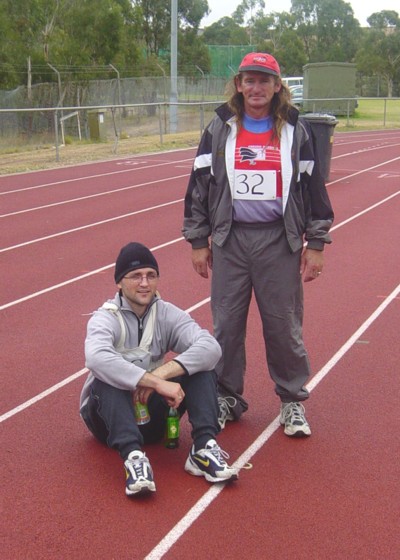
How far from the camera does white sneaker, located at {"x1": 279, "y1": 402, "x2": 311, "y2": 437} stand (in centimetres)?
487

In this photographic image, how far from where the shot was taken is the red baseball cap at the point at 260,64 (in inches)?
177

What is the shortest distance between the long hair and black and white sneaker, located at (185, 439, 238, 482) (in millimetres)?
1660

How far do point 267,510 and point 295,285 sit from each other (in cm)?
129

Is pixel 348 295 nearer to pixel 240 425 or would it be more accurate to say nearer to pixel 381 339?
pixel 381 339

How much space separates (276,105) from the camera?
4613 millimetres

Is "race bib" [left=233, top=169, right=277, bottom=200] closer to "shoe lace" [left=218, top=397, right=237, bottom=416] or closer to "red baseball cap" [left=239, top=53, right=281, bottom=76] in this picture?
"red baseball cap" [left=239, top=53, right=281, bottom=76]

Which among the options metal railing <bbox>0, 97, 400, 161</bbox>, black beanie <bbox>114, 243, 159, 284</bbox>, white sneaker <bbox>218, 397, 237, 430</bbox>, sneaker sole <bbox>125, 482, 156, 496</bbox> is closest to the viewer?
sneaker sole <bbox>125, 482, 156, 496</bbox>

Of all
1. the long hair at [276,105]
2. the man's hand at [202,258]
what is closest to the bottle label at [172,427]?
the man's hand at [202,258]

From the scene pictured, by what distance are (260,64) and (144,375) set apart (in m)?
1.72

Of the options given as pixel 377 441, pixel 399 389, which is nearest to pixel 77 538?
pixel 377 441

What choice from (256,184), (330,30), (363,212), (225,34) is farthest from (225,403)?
(225,34)

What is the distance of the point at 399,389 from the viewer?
5691 mm

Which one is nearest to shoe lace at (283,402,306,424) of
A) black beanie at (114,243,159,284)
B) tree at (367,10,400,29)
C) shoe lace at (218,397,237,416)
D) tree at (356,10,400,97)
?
shoe lace at (218,397,237,416)

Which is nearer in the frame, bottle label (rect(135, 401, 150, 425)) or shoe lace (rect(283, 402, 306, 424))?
bottle label (rect(135, 401, 150, 425))
